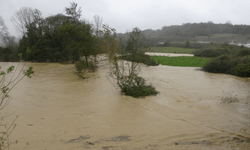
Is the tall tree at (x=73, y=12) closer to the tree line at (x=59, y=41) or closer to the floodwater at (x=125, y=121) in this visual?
the tree line at (x=59, y=41)

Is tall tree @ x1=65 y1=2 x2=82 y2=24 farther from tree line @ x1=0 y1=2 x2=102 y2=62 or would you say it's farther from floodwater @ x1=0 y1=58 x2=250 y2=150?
floodwater @ x1=0 y1=58 x2=250 y2=150

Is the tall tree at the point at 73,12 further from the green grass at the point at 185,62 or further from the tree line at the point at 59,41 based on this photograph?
the green grass at the point at 185,62

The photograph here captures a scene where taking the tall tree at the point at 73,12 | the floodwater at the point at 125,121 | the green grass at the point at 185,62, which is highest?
the tall tree at the point at 73,12

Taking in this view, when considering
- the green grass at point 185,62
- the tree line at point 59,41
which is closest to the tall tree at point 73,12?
the tree line at point 59,41

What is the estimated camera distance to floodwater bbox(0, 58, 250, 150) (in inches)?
170

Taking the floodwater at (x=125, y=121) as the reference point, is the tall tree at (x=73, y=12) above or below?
above

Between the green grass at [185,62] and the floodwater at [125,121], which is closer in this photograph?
the floodwater at [125,121]

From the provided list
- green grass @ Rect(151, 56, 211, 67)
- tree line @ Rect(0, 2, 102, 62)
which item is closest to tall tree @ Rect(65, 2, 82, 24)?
tree line @ Rect(0, 2, 102, 62)

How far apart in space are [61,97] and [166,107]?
4.99 meters

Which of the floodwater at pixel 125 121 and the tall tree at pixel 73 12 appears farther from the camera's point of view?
the tall tree at pixel 73 12

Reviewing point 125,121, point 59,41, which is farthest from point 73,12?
point 125,121

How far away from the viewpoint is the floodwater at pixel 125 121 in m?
4.32

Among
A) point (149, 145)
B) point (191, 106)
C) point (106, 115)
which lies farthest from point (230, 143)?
point (106, 115)

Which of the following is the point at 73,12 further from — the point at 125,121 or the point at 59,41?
the point at 125,121
